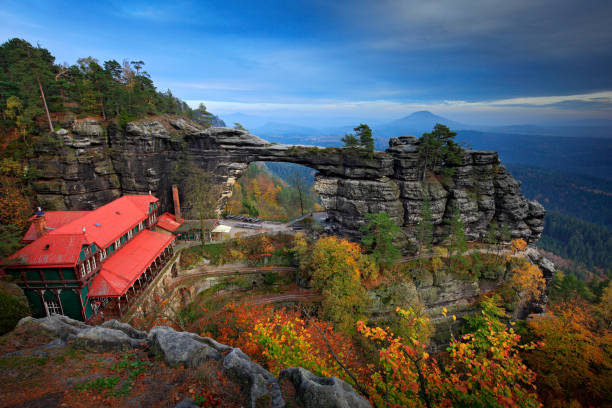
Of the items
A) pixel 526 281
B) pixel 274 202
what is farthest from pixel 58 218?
pixel 526 281

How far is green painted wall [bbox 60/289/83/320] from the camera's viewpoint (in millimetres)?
18656

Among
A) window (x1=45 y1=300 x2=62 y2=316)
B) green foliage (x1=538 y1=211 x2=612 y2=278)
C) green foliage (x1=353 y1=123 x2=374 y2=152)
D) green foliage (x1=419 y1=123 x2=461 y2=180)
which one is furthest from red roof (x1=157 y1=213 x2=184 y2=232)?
green foliage (x1=538 y1=211 x2=612 y2=278)

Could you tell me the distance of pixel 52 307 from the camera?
18766 mm

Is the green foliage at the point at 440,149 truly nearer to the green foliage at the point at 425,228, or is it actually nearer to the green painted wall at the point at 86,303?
the green foliage at the point at 425,228

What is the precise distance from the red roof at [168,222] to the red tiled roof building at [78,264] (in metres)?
7.64

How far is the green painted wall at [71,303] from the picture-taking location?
1866 centimetres

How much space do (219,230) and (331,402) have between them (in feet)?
94.2

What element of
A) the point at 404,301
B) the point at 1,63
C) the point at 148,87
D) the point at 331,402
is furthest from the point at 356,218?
the point at 1,63

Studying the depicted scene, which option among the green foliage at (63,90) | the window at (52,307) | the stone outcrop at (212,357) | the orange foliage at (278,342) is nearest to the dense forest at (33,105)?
the green foliage at (63,90)

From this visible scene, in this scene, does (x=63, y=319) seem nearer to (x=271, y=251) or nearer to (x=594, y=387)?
(x=271, y=251)

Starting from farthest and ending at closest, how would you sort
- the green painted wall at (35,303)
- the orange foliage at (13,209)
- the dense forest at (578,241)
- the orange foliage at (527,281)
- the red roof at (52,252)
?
1. the dense forest at (578,241)
2. the orange foliage at (527,281)
3. the orange foliage at (13,209)
4. the green painted wall at (35,303)
5. the red roof at (52,252)

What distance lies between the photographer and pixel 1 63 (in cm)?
3133

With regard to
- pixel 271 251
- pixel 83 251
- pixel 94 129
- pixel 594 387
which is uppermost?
pixel 94 129

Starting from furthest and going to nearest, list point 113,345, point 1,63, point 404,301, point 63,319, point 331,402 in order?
point 1,63, point 404,301, point 63,319, point 113,345, point 331,402
